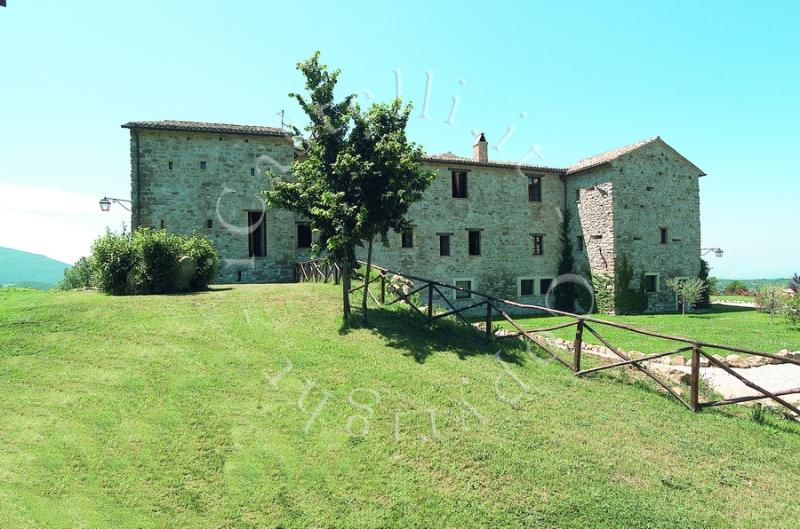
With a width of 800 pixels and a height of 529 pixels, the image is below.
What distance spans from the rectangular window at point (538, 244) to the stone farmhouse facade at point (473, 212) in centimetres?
12

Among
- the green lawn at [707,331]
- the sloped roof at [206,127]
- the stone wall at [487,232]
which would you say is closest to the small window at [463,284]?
the stone wall at [487,232]

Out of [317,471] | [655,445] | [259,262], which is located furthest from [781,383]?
[259,262]

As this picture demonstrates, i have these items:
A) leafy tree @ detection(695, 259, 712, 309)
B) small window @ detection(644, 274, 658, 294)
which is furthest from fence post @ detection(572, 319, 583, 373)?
leafy tree @ detection(695, 259, 712, 309)

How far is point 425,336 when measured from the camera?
423 inches

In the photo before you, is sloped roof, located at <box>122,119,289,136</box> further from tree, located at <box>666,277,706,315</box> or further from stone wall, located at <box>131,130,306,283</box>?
tree, located at <box>666,277,706,315</box>

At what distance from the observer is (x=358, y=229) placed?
394 inches

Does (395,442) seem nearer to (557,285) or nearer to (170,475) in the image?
(170,475)

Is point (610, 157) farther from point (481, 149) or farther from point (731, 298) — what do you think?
point (731, 298)

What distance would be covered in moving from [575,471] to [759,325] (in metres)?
18.3

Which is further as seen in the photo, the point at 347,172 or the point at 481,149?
the point at 481,149

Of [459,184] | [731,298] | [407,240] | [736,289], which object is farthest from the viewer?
[736,289]

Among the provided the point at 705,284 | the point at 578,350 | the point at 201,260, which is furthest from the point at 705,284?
the point at 201,260

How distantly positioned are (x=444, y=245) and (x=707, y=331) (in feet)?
41.0

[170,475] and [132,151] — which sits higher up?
[132,151]
